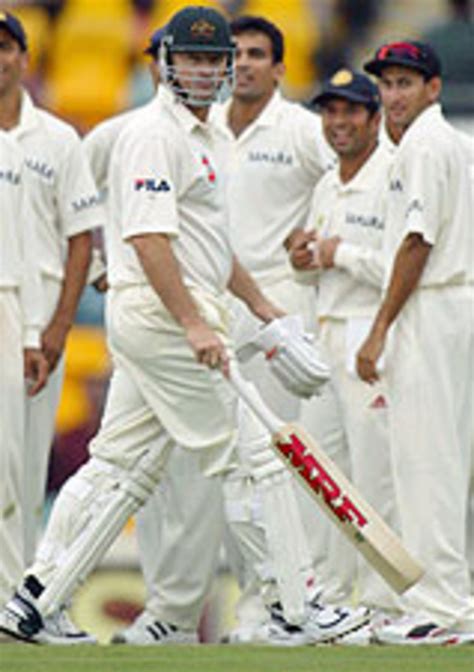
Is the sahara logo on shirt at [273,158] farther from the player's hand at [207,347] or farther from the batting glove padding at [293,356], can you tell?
the player's hand at [207,347]

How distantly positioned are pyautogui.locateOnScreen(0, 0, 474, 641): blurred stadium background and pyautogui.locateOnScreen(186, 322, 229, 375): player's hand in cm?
408

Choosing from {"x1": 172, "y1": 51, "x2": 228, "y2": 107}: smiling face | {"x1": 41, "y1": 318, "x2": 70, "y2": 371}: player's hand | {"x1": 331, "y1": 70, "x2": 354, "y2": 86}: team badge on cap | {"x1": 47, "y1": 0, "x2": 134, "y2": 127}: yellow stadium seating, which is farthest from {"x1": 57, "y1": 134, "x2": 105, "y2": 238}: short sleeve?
{"x1": 47, "y1": 0, "x2": 134, "y2": 127}: yellow stadium seating

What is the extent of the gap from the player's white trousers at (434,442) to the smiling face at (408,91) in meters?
0.64

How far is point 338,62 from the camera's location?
1209cm

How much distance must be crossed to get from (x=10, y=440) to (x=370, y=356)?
1.21m

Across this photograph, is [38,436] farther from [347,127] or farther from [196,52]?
[196,52]

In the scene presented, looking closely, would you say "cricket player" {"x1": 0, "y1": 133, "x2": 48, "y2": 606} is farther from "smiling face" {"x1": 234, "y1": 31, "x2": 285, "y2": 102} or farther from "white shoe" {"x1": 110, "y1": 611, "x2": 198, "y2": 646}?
"smiling face" {"x1": 234, "y1": 31, "x2": 285, "y2": 102}

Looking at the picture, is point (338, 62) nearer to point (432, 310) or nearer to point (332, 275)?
point (332, 275)

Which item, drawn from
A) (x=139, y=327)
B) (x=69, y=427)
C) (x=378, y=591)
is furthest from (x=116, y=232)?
(x=69, y=427)

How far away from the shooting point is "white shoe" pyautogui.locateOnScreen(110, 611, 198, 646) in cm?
891

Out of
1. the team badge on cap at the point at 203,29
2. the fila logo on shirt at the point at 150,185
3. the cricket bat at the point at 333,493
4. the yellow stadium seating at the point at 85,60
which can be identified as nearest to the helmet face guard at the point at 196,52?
the team badge on cap at the point at 203,29

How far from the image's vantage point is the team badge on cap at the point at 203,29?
26.6ft

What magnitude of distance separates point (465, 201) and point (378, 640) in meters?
1.35

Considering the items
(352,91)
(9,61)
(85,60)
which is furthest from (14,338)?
(85,60)
